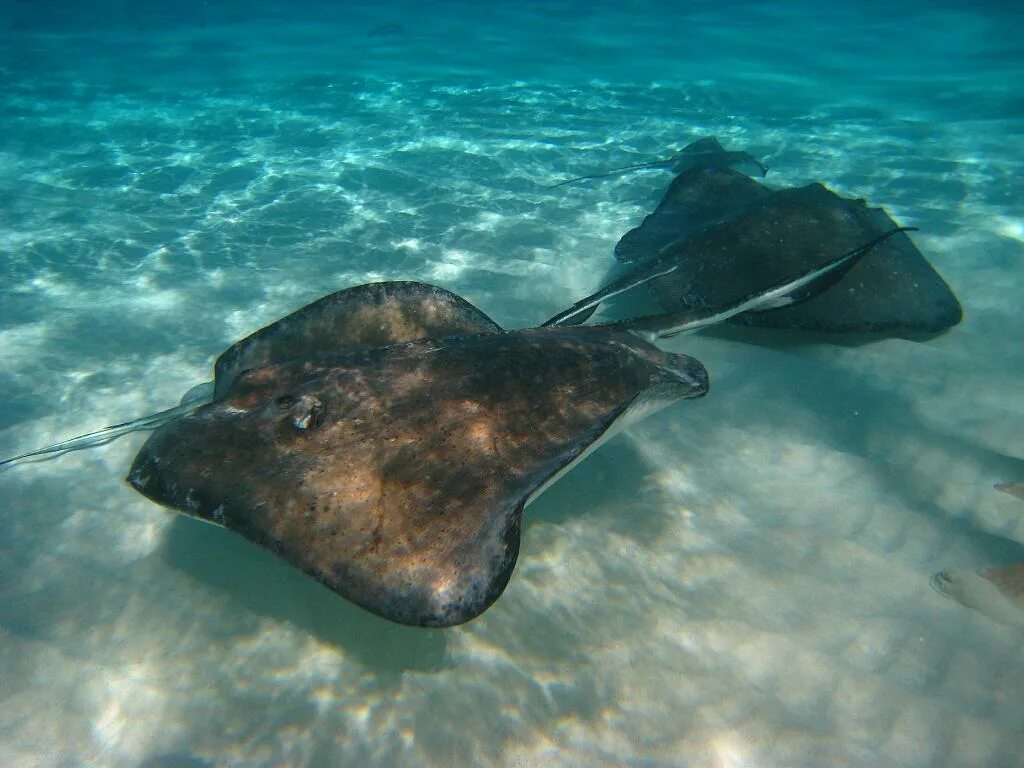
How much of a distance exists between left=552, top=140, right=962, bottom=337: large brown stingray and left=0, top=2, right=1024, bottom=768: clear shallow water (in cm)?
56

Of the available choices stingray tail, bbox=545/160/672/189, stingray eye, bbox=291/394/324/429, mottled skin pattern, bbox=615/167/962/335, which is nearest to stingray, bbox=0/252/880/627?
stingray eye, bbox=291/394/324/429

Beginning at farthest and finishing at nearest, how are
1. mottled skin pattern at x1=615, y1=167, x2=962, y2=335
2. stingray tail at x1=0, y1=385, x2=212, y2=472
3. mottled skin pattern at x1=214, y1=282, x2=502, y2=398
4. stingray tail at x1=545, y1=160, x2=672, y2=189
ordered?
stingray tail at x1=545, y1=160, x2=672, y2=189 < mottled skin pattern at x1=615, y1=167, x2=962, y2=335 < stingray tail at x1=0, y1=385, x2=212, y2=472 < mottled skin pattern at x1=214, y1=282, x2=502, y2=398

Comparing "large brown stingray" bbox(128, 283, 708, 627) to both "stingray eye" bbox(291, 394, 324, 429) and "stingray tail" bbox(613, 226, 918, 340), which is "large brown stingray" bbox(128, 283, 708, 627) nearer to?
"stingray eye" bbox(291, 394, 324, 429)

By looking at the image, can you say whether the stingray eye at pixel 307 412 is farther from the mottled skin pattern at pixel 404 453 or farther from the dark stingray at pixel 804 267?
the dark stingray at pixel 804 267

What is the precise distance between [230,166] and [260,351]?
1006 cm

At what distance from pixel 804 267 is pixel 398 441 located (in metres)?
4.71

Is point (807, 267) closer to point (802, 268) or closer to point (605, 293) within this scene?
point (802, 268)

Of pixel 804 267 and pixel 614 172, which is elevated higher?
pixel 804 267

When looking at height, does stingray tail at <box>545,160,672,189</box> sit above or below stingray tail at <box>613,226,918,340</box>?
below

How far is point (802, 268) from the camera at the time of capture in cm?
556

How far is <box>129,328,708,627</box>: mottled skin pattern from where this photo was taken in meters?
2.53

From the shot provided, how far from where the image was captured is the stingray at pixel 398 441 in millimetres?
2545

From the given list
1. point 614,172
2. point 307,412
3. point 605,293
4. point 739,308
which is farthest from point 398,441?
Answer: point 614,172

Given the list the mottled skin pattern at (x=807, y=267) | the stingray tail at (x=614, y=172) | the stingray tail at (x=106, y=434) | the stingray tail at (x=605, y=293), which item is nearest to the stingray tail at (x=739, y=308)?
the mottled skin pattern at (x=807, y=267)
